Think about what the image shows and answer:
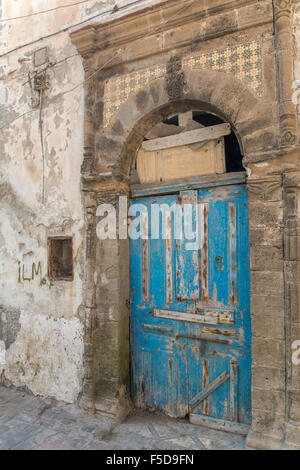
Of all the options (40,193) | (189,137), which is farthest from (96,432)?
(189,137)

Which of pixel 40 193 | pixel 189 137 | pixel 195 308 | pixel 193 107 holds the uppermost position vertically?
pixel 193 107

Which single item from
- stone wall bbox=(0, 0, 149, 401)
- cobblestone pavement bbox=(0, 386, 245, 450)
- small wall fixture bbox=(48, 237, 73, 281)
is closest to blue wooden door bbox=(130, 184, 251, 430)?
cobblestone pavement bbox=(0, 386, 245, 450)

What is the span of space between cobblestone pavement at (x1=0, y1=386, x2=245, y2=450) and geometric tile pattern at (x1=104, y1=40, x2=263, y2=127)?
10.0 ft

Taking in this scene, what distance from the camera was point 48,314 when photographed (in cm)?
388

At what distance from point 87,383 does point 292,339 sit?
2.13m

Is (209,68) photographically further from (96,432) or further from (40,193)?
(96,432)

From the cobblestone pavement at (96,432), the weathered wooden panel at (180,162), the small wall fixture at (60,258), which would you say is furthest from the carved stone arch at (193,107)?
the cobblestone pavement at (96,432)

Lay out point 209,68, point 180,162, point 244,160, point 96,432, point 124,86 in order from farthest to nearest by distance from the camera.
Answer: point 124,86 → point 180,162 → point 96,432 → point 209,68 → point 244,160

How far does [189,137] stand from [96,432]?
2.98m

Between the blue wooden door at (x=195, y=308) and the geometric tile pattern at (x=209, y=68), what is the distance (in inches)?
37.8

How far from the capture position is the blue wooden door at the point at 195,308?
9.71 feet

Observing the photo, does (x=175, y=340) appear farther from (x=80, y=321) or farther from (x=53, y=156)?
(x=53, y=156)

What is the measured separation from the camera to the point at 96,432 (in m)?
3.07
